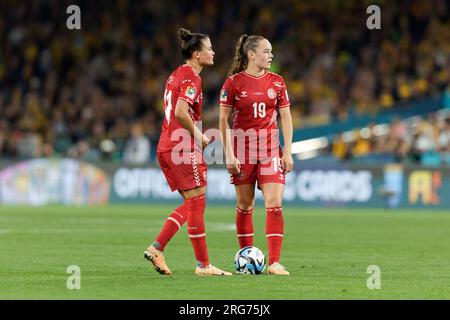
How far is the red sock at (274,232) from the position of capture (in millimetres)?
11773

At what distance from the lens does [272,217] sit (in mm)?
11789

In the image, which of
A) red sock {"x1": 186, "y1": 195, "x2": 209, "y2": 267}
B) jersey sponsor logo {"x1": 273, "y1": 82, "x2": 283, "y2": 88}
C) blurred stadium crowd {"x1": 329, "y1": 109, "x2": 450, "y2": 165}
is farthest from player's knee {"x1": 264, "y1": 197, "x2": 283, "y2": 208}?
blurred stadium crowd {"x1": 329, "y1": 109, "x2": 450, "y2": 165}

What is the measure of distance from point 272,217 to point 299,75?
2150 centimetres

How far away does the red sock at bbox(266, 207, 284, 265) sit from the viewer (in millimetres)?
11773

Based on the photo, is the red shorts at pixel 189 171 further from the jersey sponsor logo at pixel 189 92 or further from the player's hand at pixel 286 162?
the player's hand at pixel 286 162

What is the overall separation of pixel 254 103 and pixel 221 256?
3.02 m

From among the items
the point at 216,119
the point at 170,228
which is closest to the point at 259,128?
the point at 170,228

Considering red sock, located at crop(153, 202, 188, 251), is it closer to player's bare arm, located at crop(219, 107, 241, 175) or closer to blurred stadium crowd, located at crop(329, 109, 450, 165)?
player's bare arm, located at crop(219, 107, 241, 175)

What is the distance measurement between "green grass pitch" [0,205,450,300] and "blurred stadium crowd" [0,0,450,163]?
641 cm

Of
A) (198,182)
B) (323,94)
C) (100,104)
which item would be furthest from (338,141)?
(198,182)

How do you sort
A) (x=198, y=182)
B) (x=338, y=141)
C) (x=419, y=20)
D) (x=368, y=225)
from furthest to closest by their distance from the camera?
1. (x=419, y=20)
2. (x=338, y=141)
3. (x=368, y=225)
4. (x=198, y=182)

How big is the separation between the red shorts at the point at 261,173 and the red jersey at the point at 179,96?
0.79m

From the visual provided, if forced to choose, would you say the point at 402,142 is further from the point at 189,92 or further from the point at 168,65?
the point at 189,92
